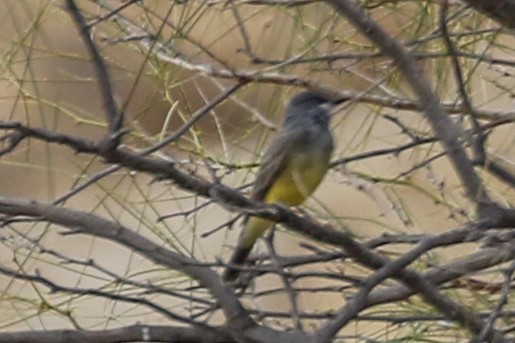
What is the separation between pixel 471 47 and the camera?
5.14 feet

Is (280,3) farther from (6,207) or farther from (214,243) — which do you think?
(214,243)

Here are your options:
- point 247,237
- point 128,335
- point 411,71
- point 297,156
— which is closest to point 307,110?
point 297,156

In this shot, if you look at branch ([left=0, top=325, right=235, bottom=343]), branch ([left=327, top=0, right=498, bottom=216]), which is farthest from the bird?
branch ([left=327, top=0, right=498, bottom=216])

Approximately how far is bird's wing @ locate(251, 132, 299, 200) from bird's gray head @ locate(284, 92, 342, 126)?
3 centimetres

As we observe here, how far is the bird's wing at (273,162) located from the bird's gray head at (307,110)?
0.09ft

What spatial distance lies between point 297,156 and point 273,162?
9 centimetres

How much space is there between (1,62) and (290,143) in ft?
1.97

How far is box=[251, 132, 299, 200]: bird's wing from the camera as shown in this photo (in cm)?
181

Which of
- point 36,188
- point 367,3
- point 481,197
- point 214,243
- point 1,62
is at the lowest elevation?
point 481,197

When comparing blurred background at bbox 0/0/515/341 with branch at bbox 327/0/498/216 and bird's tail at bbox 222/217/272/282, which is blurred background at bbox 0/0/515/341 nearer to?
bird's tail at bbox 222/217/272/282

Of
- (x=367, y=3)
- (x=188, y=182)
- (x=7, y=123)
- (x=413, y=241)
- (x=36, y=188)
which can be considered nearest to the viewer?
(x=7, y=123)

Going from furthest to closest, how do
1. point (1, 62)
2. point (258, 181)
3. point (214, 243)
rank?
point (214, 243) → point (258, 181) → point (1, 62)


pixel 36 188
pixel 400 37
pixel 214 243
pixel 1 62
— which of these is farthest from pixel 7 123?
pixel 36 188

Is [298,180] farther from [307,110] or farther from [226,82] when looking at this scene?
[226,82]
